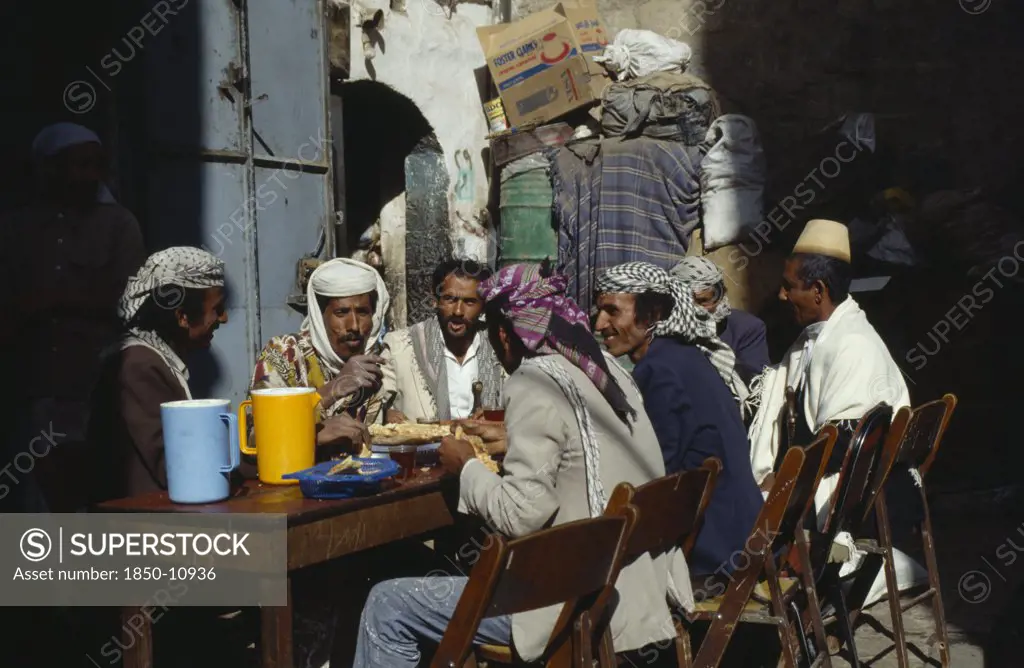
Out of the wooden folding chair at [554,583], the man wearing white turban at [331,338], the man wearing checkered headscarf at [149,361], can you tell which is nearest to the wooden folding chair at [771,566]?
the wooden folding chair at [554,583]

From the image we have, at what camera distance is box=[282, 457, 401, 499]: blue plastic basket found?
2.41 m

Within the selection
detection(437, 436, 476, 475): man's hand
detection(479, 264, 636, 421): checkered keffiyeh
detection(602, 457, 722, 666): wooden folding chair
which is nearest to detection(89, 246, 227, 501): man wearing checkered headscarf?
detection(437, 436, 476, 475): man's hand

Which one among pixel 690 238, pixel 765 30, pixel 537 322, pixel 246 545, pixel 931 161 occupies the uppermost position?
pixel 765 30

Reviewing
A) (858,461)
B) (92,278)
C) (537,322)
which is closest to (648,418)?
(537,322)

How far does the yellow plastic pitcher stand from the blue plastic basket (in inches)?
3.2

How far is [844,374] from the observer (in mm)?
3699

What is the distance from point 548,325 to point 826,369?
58.5 inches

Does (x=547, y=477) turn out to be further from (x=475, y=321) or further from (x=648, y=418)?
(x=475, y=321)

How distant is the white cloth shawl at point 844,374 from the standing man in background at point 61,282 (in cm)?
251

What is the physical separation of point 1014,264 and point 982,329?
0.46 metres

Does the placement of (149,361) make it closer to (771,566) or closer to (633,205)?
(771,566)

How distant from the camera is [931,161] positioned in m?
7.23

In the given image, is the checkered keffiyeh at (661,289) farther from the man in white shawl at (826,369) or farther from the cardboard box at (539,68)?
the cardboard box at (539,68)

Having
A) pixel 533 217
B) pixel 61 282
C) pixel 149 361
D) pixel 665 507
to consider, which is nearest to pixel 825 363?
pixel 665 507
